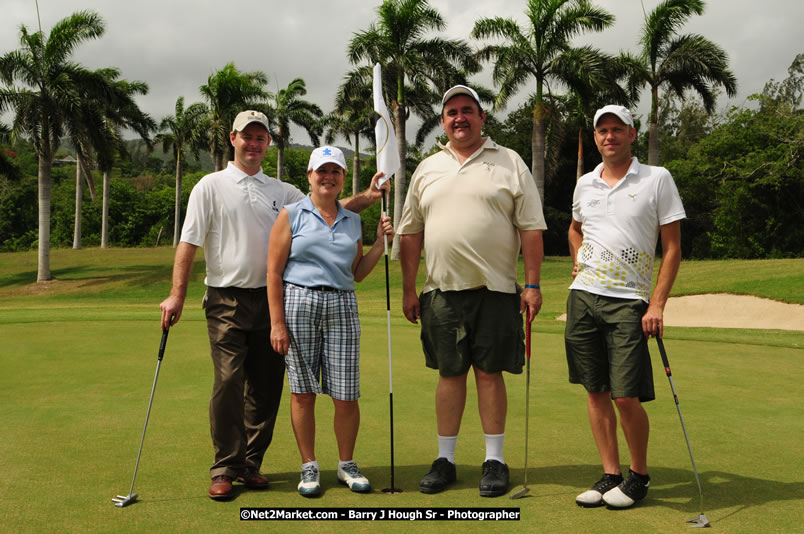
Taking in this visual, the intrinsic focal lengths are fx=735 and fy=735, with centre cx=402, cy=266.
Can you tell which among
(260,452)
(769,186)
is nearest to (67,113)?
(260,452)

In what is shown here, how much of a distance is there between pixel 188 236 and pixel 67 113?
28321 mm

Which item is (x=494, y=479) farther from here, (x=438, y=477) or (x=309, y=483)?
(x=309, y=483)

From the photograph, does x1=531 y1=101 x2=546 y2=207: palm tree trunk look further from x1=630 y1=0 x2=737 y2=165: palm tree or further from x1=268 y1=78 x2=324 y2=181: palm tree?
x1=268 y1=78 x2=324 y2=181: palm tree

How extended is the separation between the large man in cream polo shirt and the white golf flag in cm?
39

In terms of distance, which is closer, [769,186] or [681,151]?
[769,186]

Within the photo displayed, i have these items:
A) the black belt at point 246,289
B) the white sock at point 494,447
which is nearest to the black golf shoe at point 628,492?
the white sock at point 494,447

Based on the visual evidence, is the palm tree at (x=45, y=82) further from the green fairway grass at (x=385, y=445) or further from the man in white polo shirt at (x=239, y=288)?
the man in white polo shirt at (x=239, y=288)

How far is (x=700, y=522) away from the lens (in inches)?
129

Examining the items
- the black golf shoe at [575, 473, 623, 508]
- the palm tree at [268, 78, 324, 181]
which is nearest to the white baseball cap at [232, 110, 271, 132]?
the black golf shoe at [575, 473, 623, 508]

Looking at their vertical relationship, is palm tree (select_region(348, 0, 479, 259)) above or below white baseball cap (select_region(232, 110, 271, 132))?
above

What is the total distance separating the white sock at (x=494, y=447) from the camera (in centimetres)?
415

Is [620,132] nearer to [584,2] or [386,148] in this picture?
[386,148]

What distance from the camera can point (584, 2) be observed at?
28469 mm

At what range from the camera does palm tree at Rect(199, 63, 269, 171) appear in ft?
120
